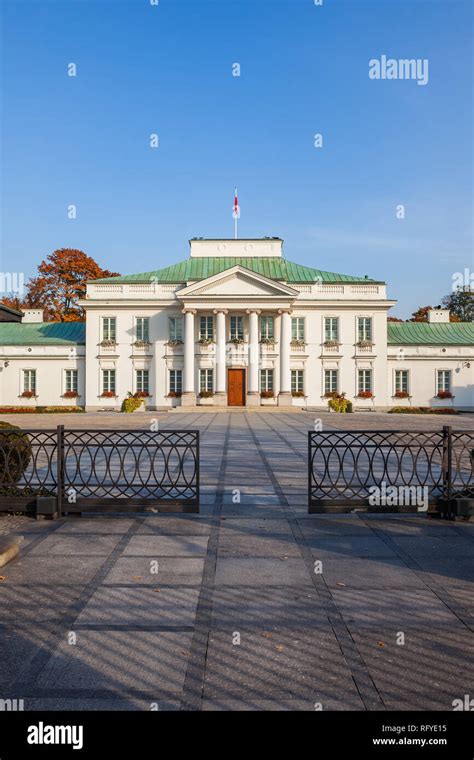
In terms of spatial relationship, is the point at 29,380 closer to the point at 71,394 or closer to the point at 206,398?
the point at 71,394

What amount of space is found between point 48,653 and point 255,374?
116ft

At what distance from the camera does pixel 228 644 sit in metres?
3.75

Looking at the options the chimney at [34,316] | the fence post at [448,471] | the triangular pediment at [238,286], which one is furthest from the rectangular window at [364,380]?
the fence post at [448,471]

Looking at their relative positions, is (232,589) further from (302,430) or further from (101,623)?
(302,430)

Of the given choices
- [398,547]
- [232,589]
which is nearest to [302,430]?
[398,547]

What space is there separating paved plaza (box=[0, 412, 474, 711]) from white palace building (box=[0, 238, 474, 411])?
106 ft

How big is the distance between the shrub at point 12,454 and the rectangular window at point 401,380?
36681 millimetres

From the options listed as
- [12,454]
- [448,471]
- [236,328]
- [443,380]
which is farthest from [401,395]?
[12,454]

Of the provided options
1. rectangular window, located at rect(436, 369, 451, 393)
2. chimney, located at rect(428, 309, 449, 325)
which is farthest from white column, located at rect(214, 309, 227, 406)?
chimney, located at rect(428, 309, 449, 325)

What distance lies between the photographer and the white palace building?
A: 3947 centimetres

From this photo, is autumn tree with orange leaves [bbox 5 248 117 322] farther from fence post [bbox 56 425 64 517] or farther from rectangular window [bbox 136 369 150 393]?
fence post [bbox 56 425 64 517]

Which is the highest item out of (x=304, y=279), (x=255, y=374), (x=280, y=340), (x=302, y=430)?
(x=304, y=279)
